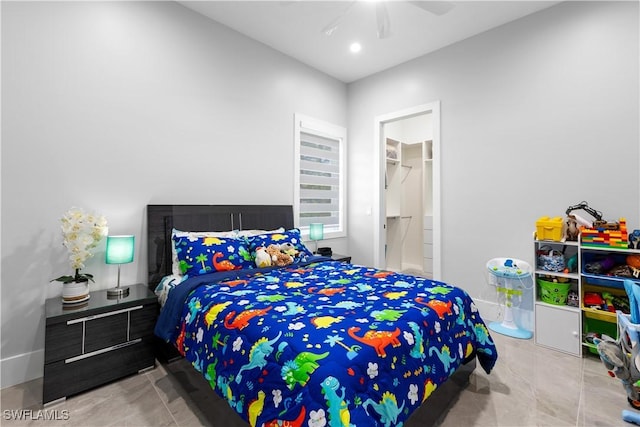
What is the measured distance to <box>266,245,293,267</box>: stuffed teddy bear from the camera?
2.82 metres

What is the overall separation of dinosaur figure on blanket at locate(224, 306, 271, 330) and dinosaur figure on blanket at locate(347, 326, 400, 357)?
528 mm

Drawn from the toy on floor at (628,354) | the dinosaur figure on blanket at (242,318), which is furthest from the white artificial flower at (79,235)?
the toy on floor at (628,354)

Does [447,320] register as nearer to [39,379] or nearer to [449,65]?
[39,379]

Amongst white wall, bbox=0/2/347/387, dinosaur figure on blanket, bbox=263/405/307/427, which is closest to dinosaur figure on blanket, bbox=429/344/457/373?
dinosaur figure on blanket, bbox=263/405/307/427

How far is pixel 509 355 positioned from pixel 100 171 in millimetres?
3806

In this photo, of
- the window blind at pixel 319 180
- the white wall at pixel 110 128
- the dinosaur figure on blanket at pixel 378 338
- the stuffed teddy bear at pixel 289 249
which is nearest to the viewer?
the dinosaur figure on blanket at pixel 378 338

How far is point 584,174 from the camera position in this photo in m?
2.80

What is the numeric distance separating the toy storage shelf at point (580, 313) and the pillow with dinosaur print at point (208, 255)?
2722 millimetres

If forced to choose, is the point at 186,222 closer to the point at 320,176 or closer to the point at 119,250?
the point at 119,250

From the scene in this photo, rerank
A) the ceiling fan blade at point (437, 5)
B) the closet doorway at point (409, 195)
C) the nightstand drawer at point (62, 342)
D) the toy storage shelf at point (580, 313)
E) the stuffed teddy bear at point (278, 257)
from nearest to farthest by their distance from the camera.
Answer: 1. the nightstand drawer at point (62, 342)
2. the ceiling fan blade at point (437, 5)
3. the toy storage shelf at point (580, 313)
4. the stuffed teddy bear at point (278, 257)
5. the closet doorway at point (409, 195)

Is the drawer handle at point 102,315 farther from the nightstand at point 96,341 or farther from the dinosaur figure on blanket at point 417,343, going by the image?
the dinosaur figure on blanket at point 417,343

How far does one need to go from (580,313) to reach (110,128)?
4.29m

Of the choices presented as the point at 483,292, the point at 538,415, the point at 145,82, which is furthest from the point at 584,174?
the point at 145,82

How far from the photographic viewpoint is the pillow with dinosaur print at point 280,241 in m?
2.91
